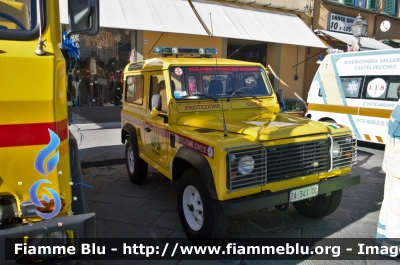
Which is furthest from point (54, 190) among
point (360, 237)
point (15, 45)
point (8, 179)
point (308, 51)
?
point (308, 51)

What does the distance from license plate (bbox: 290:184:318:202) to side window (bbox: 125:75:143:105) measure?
2918 millimetres

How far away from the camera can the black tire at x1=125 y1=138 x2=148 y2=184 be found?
18.1 ft

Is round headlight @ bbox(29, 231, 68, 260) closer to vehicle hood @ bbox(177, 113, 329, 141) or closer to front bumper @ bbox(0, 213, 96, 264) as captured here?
front bumper @ bbox(0, 213, 96, 264)

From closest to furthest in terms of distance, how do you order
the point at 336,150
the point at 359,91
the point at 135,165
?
the point at 336,150 < the point at 135,165 < the point at 359,91

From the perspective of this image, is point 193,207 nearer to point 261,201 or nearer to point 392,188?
point 261,201

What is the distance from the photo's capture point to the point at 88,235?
213cm

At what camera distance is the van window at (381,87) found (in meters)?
7.66

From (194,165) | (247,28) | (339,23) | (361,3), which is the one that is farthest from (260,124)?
(361,3)

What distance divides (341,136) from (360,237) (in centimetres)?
121

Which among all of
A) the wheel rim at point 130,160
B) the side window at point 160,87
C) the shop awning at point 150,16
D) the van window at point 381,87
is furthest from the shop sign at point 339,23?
the side window at point 160,87

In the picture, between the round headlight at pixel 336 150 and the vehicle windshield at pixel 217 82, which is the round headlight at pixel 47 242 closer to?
the vehicle windshield at pixel 217 82

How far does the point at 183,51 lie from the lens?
5.11 m

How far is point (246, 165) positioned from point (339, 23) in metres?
14.7

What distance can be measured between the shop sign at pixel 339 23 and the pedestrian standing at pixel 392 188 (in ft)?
43.8
